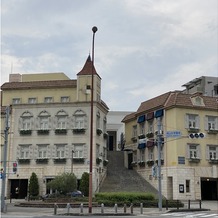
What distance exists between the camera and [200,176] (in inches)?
1956

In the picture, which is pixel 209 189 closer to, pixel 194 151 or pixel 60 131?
pixel 194 151

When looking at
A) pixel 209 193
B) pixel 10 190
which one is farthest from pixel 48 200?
pixel 209 193

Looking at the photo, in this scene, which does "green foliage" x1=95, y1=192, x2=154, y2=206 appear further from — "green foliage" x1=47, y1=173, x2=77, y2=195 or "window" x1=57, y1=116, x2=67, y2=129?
"window" x1=57, y1=116, x2=67, y2=129

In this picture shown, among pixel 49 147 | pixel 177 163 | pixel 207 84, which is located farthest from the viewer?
pixel 207 84

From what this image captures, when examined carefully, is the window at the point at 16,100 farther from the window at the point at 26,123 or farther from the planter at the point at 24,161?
the planter at the point at 24,161

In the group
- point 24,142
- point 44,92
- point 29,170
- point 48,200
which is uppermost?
point 44,92

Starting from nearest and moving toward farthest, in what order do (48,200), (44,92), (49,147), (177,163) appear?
(48,200)
(177,163)
(49,147)
(44,92)

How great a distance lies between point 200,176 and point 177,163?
137 inches

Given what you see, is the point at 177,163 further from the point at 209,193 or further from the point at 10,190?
the point at 10,190

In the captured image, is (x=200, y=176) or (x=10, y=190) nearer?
(x=200, y=176)

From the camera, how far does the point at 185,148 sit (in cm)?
4953

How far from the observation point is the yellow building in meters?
49.0

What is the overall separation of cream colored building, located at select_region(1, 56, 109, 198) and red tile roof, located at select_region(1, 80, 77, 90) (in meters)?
0.14

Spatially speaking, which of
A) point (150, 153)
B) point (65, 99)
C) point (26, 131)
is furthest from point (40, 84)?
point (150, 153)
